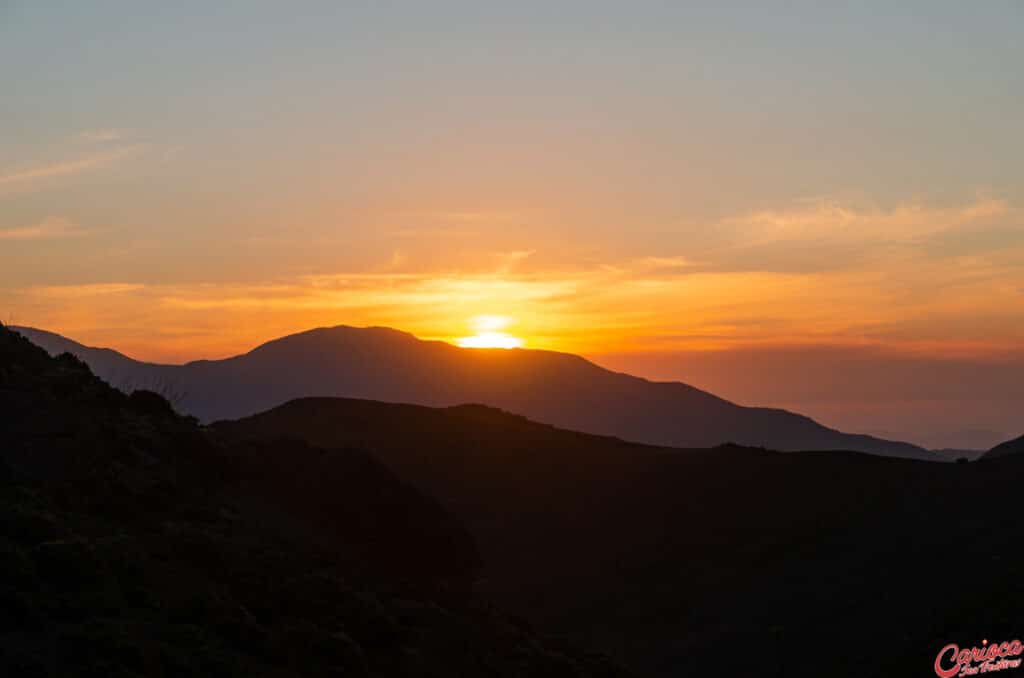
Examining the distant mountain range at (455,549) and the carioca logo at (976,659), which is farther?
the carioca logo at (976,659)

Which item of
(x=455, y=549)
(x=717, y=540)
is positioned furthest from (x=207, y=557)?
(x=717, y=540)

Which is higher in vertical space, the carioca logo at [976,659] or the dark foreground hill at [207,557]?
the dark foreground hill at [207,557]

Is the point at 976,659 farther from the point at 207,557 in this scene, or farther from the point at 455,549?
the point at 207,557

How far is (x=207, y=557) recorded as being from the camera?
28.7 metres

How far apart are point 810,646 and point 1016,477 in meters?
19.8

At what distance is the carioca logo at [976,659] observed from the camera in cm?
3447

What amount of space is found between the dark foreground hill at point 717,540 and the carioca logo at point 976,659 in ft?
1.77

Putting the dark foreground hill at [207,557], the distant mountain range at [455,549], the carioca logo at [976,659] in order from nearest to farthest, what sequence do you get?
the dark foreground hill at [207,557], the distant mountain range at [455,549], the carioca logo at [976,659]

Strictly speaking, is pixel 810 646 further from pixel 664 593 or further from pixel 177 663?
pixel 177 663

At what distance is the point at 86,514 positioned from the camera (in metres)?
29.1

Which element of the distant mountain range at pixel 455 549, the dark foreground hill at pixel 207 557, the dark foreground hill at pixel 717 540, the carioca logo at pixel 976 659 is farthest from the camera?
the dark foreground hill at pixel 717 540

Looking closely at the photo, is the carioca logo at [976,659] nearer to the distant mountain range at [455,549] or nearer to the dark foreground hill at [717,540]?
the dark foreground hill at [717,540]

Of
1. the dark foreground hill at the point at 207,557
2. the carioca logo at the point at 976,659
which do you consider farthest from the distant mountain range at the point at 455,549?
the carioca logo at the point at 976,659

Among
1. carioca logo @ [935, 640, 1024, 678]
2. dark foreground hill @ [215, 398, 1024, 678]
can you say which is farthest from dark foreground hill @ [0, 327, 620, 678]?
carioca logo @ [935, 640, 1024, 678]
